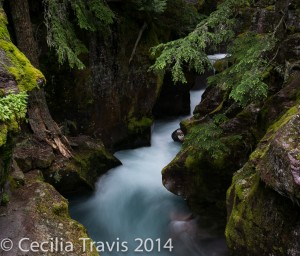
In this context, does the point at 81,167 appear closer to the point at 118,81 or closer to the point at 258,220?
the point at 118,81

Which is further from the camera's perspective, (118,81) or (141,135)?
(141,135)

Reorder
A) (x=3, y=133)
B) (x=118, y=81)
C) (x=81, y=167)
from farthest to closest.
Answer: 1. (x=118, y=81)
2. (x=81, y=167)
3. (x=3, y=133)

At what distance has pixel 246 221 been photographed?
6.53 meters

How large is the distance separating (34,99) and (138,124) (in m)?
5.18

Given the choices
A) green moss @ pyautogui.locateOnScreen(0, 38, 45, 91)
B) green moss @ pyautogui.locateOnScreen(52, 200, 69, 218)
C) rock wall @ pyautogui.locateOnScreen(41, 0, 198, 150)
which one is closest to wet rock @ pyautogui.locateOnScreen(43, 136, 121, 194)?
rock wall @ pyautogui.locateOnScreen(41, 0, 198, 150)

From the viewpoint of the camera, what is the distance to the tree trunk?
9320mm

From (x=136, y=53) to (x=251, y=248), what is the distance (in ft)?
30.0

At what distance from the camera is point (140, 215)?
10.7 m

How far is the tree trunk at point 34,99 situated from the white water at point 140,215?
6.48 ft

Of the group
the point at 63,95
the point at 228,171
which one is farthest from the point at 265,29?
the point at 63,95

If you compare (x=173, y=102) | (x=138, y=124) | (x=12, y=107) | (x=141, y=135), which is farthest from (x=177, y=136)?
(x=12, y=107)

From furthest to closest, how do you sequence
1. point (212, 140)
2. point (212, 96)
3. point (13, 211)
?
point (212, 96) → point (212, 140) → point (13, 211)

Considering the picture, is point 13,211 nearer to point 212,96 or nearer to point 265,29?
point 212,96

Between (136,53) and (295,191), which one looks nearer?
(295,191)
